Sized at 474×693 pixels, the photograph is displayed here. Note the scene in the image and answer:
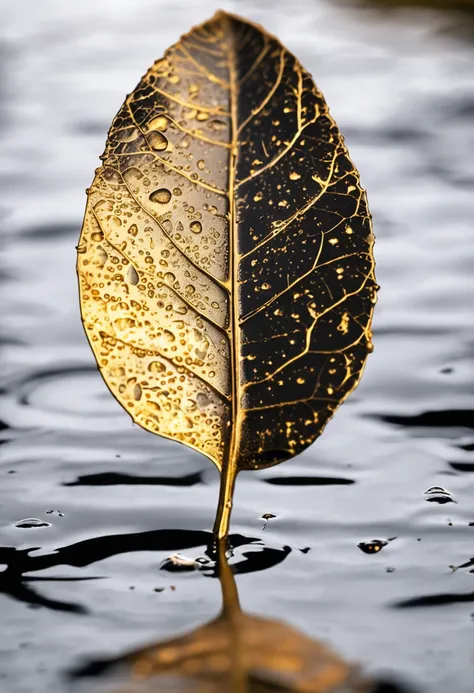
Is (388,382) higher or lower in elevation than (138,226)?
lower

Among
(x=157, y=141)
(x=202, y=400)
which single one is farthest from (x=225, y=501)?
(x=157, y=141)

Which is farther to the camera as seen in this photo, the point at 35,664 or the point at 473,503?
the point at 473,503

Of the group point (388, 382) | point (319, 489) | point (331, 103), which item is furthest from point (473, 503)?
point (331, 103)

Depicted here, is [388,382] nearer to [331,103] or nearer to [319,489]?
[319,489]

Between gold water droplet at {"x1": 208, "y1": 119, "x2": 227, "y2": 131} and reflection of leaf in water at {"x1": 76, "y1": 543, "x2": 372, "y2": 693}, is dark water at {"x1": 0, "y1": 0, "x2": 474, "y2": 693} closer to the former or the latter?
reflection of leaf in water at {"x1": 76, "y1": 543, "x2": 372, "y2": 693}

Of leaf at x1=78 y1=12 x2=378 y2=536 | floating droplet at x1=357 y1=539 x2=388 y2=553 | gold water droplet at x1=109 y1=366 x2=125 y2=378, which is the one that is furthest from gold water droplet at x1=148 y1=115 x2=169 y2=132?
floating droplet at x1=357 y1=539 x2=388 y2=553

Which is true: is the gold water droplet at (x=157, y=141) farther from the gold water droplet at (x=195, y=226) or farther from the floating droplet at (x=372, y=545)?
the floating droplet at (x=372, y=545)

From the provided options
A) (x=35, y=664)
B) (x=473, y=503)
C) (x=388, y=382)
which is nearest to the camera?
(x=35, y=664)

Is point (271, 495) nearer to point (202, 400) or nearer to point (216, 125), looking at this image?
point (202, 400)

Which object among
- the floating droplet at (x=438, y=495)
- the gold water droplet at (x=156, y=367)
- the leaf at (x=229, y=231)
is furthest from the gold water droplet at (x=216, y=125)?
the floating droplet at (x=438, y=495)
